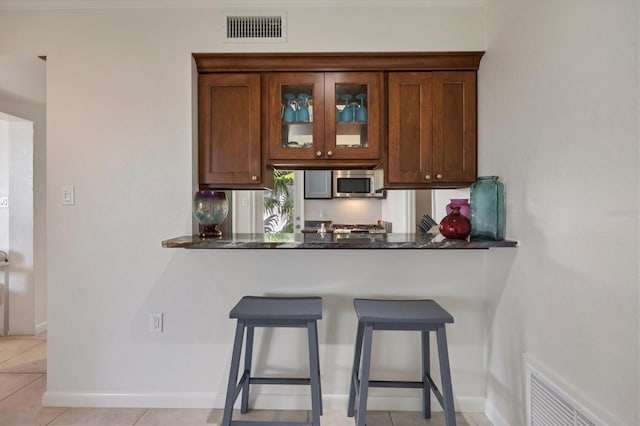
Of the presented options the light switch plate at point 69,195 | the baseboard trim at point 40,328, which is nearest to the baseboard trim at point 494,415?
the light switch plate at point 69,195

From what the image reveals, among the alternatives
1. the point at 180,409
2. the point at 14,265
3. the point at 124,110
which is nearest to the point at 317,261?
the point at 180,409

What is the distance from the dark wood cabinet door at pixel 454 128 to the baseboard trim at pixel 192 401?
4.37 ft

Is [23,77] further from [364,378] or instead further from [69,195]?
[364,378]

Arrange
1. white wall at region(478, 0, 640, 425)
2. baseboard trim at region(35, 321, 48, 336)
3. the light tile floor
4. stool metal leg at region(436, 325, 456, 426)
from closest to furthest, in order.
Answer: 1. white wall at region(478, 0, 640, 425)
2. stool metal leg at region(436, 325, 456, 426)
3. the light tile floor
4. baseboard trim at region(35, 321, 48, 336)

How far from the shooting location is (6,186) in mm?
3176

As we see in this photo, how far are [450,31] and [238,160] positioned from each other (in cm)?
148

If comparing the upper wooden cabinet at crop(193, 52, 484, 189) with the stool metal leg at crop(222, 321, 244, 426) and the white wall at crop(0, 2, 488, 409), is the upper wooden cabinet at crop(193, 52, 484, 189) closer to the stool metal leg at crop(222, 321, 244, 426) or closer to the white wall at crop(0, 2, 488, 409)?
the white wall at crop(0, 2, 488, 409)

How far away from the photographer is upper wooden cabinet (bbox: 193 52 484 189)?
6.37 ft

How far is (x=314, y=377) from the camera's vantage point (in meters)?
1.51

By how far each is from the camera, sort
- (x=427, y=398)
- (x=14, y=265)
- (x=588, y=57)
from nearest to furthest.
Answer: (x=588, y=57) < (x=427, y=398) < (x=14, y=265)

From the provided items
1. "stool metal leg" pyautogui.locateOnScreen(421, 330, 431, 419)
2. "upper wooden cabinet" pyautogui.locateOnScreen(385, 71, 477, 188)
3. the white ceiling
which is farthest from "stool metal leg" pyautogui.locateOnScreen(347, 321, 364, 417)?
the white ceiling

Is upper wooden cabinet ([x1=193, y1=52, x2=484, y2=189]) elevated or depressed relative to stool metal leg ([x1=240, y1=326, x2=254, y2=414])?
elevated

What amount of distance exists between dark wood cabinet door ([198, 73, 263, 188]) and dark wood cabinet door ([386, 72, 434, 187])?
791 millimetres

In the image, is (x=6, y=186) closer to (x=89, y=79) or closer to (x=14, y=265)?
(x=14, y=265)
